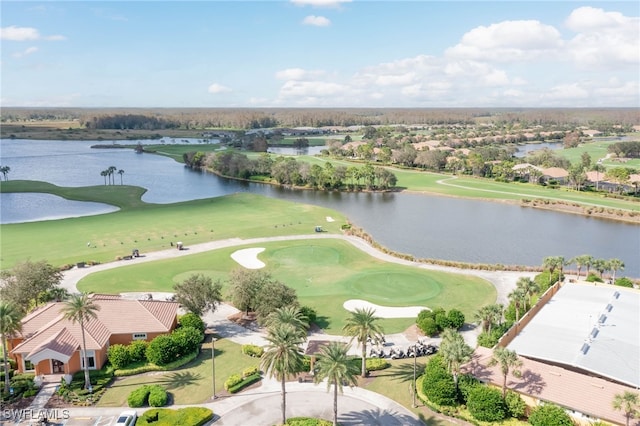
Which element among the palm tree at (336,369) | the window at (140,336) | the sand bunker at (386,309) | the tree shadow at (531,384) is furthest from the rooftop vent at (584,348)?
the window at (140,336)

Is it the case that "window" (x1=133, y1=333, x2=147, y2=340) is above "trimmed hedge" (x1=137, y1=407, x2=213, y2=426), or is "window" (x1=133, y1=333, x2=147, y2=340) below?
above

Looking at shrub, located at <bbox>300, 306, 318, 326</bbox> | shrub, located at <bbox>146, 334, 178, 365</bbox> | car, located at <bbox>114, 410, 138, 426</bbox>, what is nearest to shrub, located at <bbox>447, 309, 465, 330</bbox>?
shrub, located at <bbox>300, 306, 318, 326</bbox>

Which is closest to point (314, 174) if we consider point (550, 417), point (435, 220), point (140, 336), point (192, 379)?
point (435, 220)

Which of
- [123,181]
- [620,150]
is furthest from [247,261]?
[620,150]

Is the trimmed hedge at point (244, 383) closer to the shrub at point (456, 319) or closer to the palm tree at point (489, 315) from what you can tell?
the shrub at point (456, 319)

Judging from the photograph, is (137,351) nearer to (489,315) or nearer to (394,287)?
(394,287)

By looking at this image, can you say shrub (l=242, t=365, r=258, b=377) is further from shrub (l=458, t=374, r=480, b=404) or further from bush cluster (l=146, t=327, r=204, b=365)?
shrub (l=458, t=374, r=480, b=404)

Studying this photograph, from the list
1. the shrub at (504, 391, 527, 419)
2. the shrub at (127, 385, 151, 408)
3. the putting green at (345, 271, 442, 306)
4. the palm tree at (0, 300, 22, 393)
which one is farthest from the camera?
the putting green at (345, 271, 442, 306)
